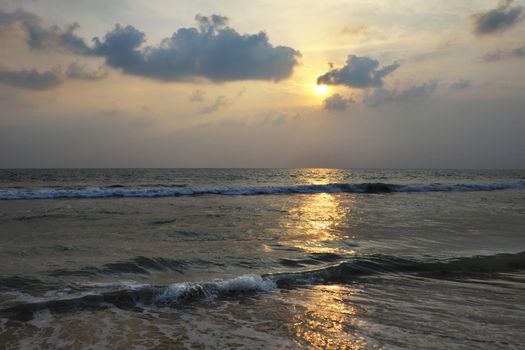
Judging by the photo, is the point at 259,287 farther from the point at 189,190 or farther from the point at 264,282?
the point at 189,190

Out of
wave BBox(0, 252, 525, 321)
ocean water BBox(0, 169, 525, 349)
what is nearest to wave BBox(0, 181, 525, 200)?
ocean water BBox(0, 169, 525, 349)

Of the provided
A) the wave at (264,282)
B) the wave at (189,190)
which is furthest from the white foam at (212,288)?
the wave at (189,190)

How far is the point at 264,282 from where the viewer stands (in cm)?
702

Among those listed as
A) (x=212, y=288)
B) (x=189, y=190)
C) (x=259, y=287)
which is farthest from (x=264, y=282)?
(x=189, y=190)

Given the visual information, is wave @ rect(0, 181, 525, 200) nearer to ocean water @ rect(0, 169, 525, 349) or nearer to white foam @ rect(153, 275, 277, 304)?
ocean water @ rect(0, 169, 525, 349)

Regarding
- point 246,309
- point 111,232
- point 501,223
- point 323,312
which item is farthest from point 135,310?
point 501,223

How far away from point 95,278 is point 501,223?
47.3ft

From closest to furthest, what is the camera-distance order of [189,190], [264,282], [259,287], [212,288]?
[212,288]
[259,287]
[264,282]
[189,190]

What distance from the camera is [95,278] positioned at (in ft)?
23.2

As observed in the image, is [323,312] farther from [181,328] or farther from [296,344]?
[181,328]

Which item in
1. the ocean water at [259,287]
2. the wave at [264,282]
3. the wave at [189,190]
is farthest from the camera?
the wave at [189,190]

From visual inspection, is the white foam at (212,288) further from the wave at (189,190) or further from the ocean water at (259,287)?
the wave at (189,190)

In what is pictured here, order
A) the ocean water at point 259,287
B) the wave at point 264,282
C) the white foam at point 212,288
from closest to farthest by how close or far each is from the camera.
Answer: the ocean water at point 259,287 → the wave at point 264,282 → the white foam at point 212,288

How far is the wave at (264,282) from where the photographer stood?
5.80m
